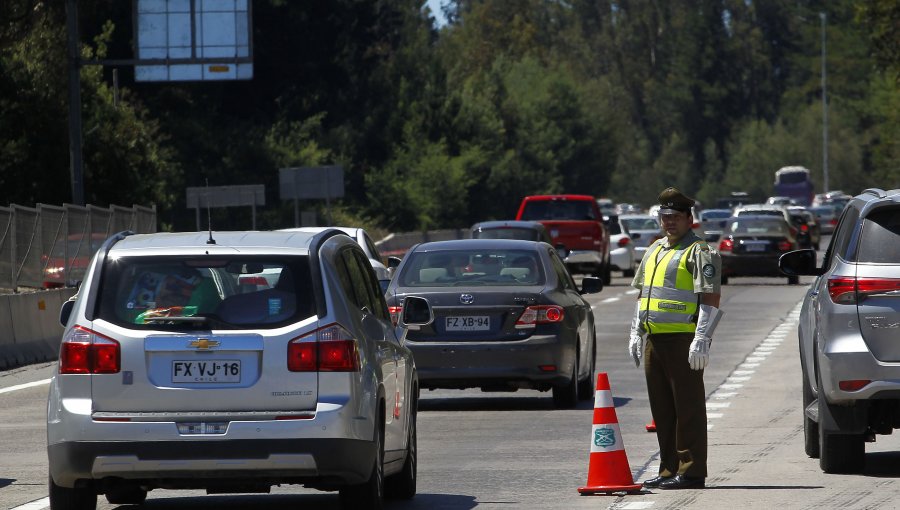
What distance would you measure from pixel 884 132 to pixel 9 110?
2787 inches

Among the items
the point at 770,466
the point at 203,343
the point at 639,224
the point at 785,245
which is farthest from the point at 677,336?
the point at 639,224

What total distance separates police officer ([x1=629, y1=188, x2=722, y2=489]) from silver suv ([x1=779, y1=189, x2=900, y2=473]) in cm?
72

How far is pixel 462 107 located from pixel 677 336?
248 feet

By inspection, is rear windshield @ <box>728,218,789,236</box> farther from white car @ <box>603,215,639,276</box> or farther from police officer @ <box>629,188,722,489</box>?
police officer @ <box>629,188,722,489</box>

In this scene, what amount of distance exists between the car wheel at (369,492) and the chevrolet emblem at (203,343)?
918 millimetres

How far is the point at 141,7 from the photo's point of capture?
43.3m

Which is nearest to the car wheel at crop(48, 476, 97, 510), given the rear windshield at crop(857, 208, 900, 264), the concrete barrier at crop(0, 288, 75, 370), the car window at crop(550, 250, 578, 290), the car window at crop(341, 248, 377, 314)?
the car window at crop(341, 248, 377, 314)

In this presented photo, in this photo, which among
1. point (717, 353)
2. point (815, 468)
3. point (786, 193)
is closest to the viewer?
point (815, 468)

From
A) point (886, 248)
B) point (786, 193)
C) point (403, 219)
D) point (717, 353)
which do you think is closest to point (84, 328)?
point (886, 248)

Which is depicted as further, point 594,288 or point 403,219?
point 403,219

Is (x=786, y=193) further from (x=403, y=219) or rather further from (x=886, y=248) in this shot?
(x=886, y=248)

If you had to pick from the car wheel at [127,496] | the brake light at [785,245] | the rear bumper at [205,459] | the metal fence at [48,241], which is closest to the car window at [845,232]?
the rear bumper at [205,459]

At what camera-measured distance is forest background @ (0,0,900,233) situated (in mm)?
49188

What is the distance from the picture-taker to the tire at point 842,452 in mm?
11836
